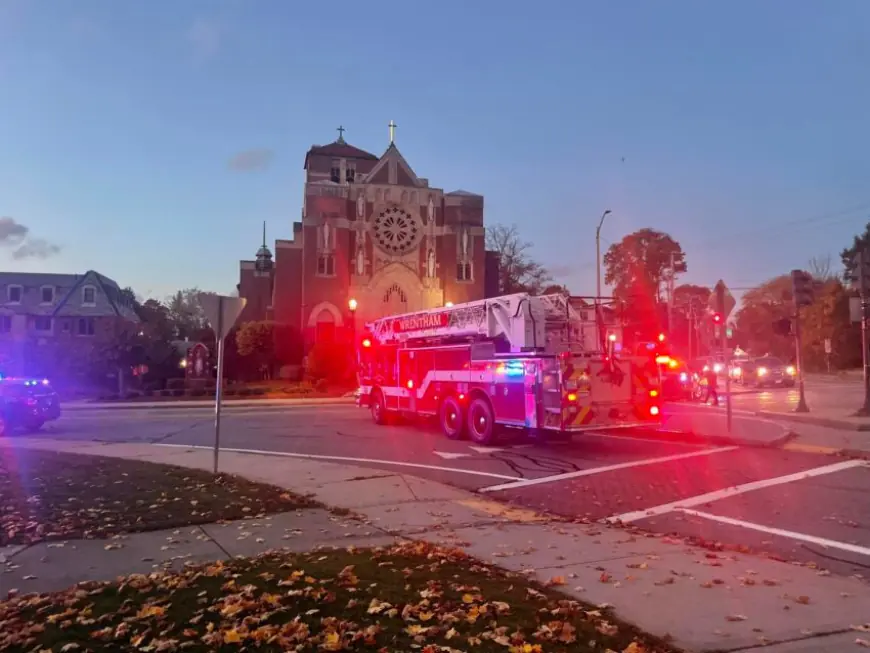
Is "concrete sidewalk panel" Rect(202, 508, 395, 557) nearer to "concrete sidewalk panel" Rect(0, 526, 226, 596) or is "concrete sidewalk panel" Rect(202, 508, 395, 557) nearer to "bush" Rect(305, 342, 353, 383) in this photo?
"concrete sidewalk panel" Rect(0, 526, 226, 596)

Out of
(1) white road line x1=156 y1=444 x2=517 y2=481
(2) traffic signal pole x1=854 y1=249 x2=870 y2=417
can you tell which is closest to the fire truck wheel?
(1) white road line x1=156 y1=444 x2=517 y2=481

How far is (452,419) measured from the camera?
17.2 meters

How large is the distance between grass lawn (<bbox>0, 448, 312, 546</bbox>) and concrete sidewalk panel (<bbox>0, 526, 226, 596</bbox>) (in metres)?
0.42

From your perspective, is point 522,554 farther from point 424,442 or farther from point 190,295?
point 190,295

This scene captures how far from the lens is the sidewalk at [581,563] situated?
196 inches

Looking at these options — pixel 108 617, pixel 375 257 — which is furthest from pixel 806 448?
pixel 375 257

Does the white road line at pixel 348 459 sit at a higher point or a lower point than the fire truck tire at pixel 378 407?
lower

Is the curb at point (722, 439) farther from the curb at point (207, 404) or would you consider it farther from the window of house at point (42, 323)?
the window of house at point (42, 323)

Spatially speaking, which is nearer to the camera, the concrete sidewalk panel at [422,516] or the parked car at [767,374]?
the concrete sidewalk panel at [422,516]

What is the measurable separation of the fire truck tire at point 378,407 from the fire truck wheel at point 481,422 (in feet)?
16.8

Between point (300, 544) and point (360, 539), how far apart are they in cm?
62

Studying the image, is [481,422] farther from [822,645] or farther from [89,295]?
[89,295]

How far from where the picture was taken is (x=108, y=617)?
16.0 ft

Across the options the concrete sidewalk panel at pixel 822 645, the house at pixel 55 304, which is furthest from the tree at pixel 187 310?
the concrete sidewalk panel at pixel 822 645
